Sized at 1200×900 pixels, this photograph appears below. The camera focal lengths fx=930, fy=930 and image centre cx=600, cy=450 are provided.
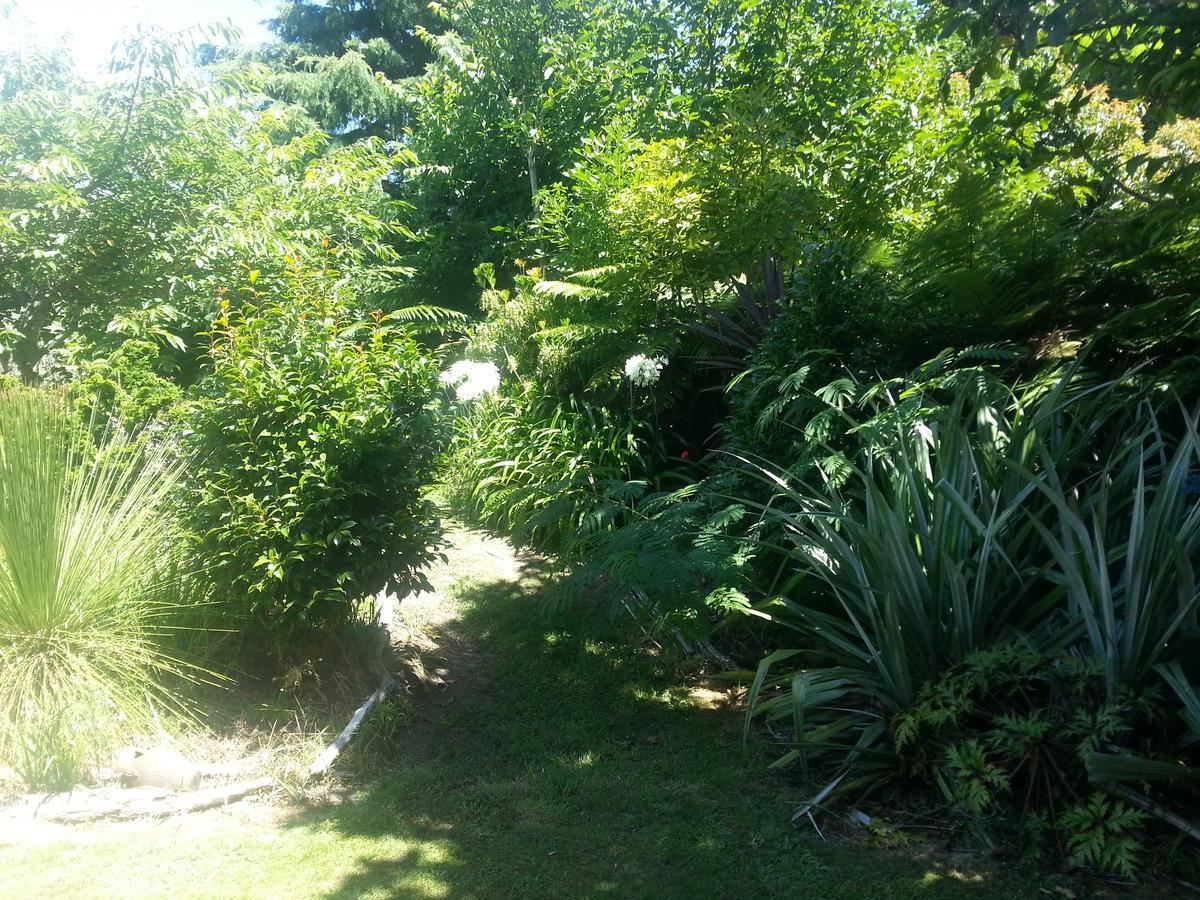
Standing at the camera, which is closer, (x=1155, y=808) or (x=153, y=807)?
(x=1155, y=808)

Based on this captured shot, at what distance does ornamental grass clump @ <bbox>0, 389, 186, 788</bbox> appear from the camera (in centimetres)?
402

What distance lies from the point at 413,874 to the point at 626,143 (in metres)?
6.18

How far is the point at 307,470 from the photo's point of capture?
4.52m

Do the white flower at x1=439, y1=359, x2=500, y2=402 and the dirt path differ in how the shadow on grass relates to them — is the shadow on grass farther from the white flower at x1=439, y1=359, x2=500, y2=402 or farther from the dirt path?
the white flower at x1=439, y1=359, x2=500, y2=402

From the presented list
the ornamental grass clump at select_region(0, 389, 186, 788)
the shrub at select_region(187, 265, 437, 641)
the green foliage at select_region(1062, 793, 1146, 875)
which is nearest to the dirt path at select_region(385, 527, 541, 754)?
the shrub at select_region(187, 265, 437, 641)

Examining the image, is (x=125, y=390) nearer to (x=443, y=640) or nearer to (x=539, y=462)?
(x=443, y=640)

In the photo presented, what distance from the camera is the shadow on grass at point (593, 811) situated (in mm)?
3219

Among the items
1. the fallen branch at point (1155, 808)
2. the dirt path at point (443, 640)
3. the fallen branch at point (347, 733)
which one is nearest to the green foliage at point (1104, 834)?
the fallen branch at point (1155, 808)

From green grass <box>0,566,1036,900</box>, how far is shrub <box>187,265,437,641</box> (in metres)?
0.93

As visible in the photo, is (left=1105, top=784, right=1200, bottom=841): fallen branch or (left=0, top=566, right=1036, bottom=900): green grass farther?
(left=0, top=566, right=1036, bottom=900): green grass

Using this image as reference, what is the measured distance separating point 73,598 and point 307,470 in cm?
121

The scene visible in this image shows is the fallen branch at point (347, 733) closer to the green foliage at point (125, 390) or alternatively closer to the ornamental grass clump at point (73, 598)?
the ornamental grass clump at point (73, 598)

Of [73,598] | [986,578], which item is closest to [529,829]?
[986,578]

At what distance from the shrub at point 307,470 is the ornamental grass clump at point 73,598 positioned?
36 cm
